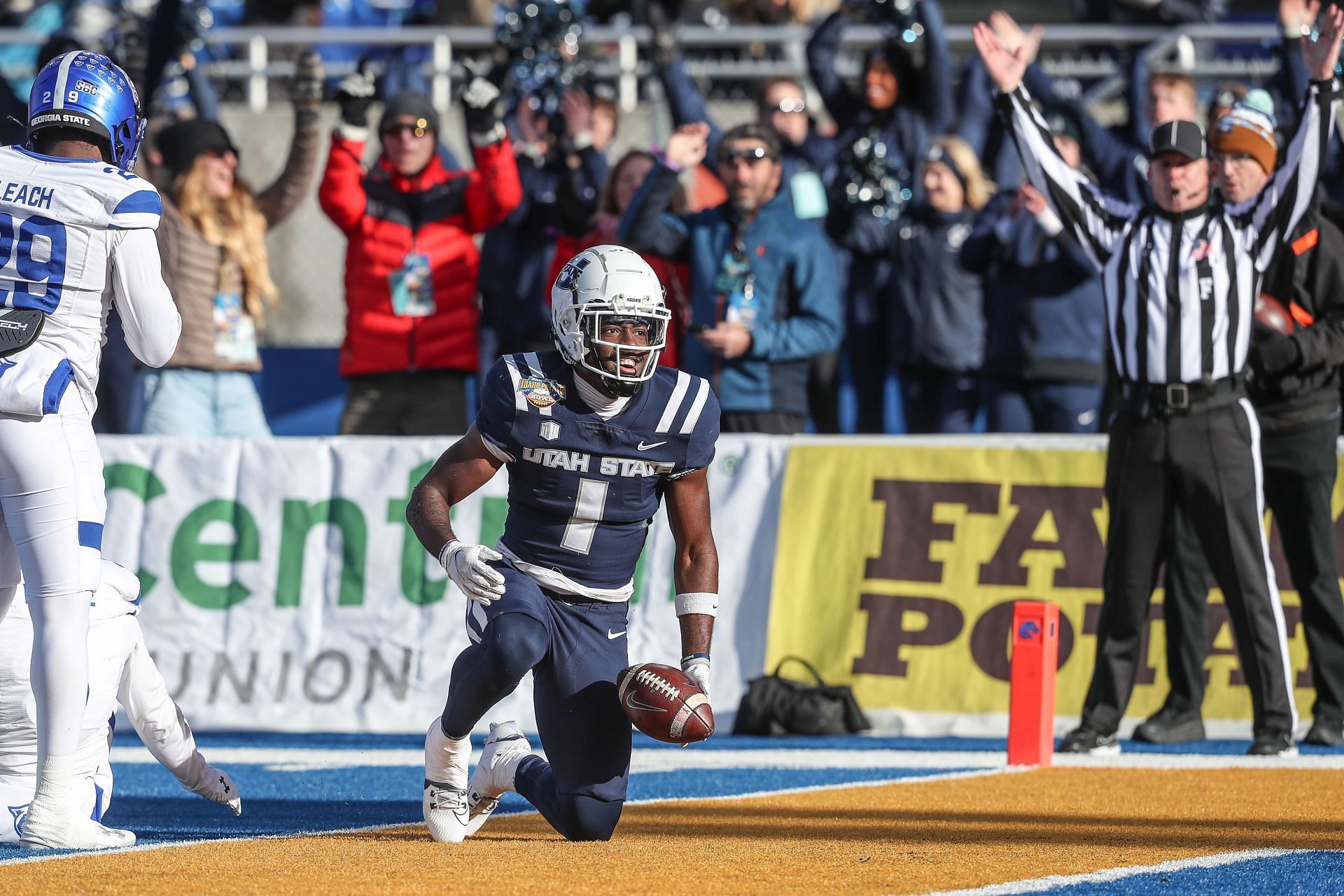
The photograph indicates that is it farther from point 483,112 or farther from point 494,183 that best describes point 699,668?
point 483,112

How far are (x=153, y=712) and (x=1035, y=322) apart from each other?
521 cm

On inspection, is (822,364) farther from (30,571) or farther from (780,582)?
(30,571)

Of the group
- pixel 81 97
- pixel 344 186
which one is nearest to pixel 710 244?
pixel 344 186

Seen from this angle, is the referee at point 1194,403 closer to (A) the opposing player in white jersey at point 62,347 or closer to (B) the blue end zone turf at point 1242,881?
(B) the blue end zone turf at point 1242,881

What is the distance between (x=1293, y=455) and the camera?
Answer: 766cm

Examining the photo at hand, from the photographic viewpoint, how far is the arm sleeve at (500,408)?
17.1 ft

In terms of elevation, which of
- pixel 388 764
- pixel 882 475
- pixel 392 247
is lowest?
pixel 388 764

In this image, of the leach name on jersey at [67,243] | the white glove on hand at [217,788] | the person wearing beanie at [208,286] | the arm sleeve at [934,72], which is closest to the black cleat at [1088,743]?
the white glove on hand at [217,788]

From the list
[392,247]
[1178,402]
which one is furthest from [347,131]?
[1178,402]

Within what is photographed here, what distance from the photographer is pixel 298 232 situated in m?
12.3

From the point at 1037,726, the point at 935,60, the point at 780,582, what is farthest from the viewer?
the point at 935,60

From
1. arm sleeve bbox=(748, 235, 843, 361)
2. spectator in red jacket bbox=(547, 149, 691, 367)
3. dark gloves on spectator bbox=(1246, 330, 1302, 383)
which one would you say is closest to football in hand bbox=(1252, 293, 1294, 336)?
dark gloves on spectator bbox=(1246, 330, 1302, 383)

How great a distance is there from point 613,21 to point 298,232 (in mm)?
2698

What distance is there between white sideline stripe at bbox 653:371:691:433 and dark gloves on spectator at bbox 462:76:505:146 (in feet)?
13.1
